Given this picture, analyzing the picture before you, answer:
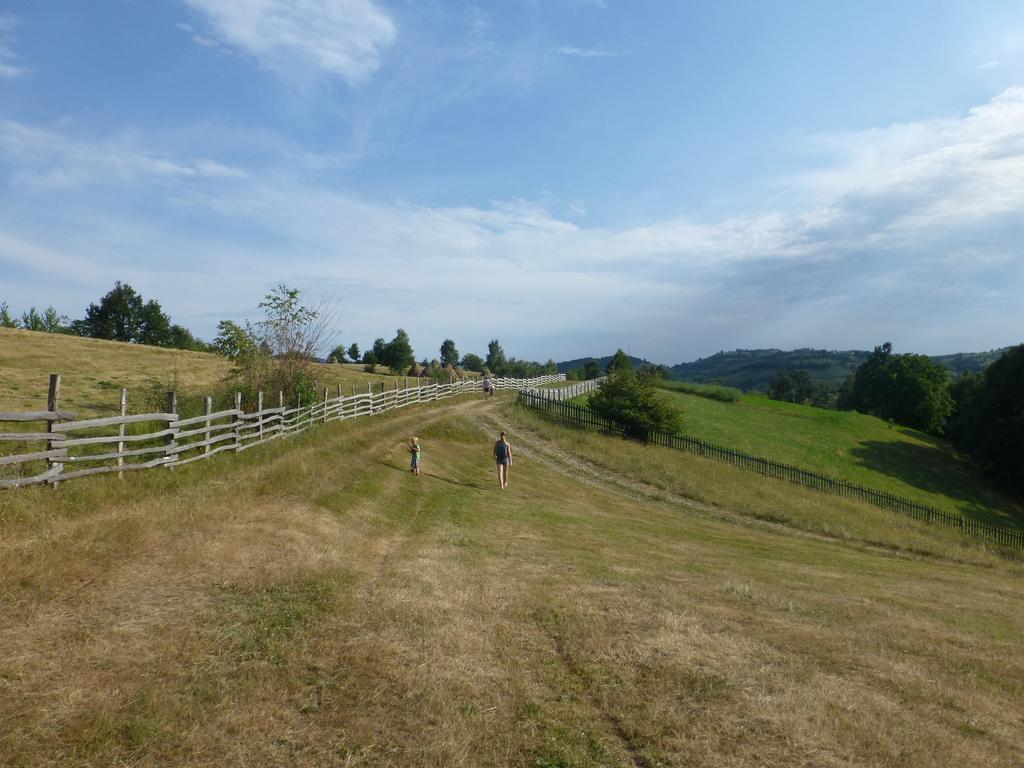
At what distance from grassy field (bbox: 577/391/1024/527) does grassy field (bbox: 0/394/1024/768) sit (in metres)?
29.1

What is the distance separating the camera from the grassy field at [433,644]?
202 inches

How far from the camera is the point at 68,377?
3559 centimetres

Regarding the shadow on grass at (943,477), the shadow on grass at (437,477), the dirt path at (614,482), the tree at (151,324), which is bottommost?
the shadow on grass at (943,477)

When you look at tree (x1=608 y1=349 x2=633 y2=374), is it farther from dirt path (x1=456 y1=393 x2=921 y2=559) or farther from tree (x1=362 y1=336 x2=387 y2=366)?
tree (x1=362 y1=336 x2=387 y2=366)

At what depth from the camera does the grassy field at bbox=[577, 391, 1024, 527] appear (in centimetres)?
4219

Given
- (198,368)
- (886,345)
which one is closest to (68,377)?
(198,368)

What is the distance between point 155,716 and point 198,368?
1901 inches

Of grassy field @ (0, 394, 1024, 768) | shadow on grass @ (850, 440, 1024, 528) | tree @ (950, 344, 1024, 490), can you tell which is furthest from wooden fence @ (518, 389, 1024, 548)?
grassy field @ (0, 394, 1024, 768)

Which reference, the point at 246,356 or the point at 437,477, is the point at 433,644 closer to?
the point at 437,477

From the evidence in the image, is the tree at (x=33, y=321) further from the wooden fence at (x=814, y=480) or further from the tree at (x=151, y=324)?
the wooden fence at (x=814, y=480)

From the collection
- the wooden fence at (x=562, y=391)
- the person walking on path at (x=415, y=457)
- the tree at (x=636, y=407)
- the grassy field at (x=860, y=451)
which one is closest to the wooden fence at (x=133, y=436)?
the person walking on path at (x=415, y=457)

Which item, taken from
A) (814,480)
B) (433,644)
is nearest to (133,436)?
(433,644)

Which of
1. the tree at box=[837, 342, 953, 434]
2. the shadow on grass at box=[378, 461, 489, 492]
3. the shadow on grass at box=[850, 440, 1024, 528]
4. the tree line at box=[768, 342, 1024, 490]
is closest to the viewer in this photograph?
the shadow on grass at box=[378, 461, 489, 492]

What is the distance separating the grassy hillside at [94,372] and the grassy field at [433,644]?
13215mm
